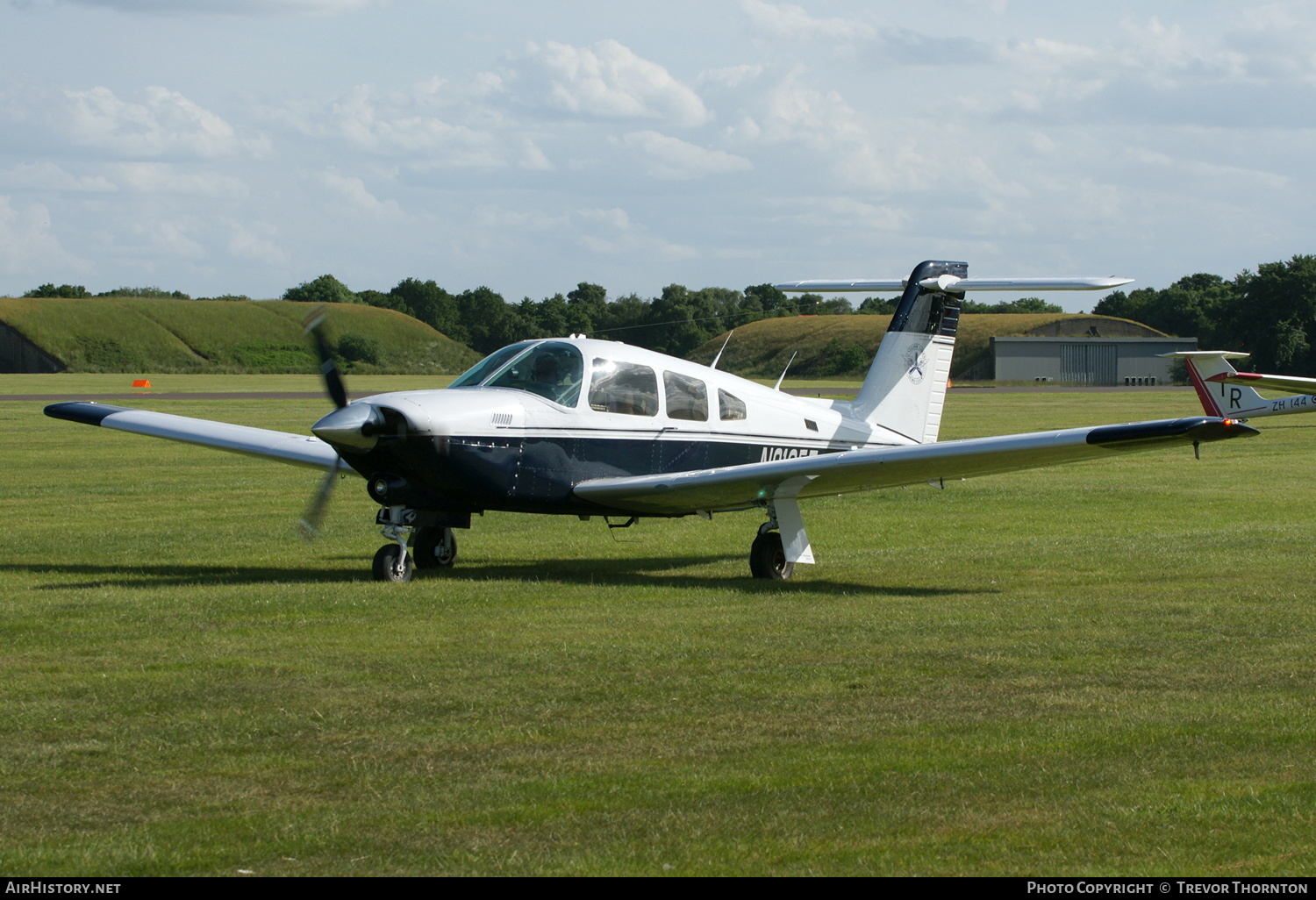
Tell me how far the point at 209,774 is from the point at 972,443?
25.0 ft

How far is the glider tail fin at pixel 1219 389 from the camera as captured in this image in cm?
3322

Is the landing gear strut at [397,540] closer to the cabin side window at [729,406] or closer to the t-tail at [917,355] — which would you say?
the cabin side window at [729,406]

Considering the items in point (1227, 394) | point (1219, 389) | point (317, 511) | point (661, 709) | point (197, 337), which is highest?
point (197, 337)

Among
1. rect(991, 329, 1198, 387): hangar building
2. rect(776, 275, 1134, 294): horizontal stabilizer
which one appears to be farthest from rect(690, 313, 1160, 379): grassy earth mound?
rect(776, 275, 1134, 294): horizontal stabilizer

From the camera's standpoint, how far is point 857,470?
40.9ft

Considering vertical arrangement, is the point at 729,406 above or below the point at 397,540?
above

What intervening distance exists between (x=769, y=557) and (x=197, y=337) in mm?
104742

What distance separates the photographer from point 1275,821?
538cm

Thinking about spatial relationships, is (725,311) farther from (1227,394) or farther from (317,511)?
(317,511)

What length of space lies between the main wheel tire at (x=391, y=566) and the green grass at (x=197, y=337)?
84814mm

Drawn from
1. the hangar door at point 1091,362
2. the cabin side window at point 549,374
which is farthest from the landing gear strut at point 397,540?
the hangar door at point 1091,362

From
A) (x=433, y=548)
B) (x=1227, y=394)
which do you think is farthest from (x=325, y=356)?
(x=1227, y=394)
